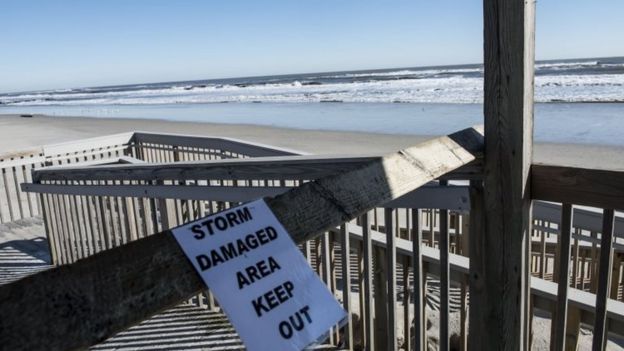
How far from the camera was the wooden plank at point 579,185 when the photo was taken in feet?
5.03

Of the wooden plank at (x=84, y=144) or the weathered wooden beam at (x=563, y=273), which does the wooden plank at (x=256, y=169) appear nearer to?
the weathered wooden beam at (x=563, y=273)

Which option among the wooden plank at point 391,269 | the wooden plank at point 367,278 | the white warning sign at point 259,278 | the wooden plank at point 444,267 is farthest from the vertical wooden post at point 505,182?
the white warning sign at point 259,278

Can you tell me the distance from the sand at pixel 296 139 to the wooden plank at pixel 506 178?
4361 millimetres

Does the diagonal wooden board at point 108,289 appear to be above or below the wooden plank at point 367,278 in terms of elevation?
above

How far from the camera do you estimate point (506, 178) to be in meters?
1.68

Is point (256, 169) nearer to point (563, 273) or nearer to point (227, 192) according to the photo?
point (227, 192)

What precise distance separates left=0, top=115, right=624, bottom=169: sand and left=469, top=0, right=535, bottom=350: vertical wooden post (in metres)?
4.36

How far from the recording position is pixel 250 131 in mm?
18453

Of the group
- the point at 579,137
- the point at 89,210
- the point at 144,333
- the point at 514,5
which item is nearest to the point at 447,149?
the point at 514,5

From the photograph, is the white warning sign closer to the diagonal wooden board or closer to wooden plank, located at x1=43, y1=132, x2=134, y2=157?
the diagonal wooden board

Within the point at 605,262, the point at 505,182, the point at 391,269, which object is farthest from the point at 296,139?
the point at 605,262

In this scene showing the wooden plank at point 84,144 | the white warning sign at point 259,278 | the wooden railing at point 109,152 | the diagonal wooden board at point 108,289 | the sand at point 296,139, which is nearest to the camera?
the diagonal wooden board at point 108,289

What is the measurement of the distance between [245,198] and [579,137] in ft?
40.3

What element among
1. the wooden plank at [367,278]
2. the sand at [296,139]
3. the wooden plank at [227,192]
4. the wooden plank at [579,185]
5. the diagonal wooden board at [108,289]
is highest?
Result: the diagonal wooden board at [108,289]
